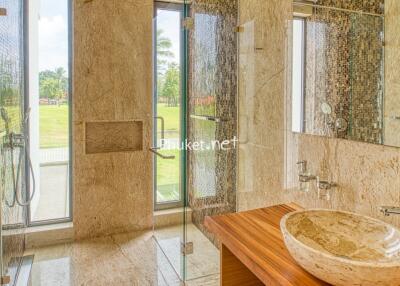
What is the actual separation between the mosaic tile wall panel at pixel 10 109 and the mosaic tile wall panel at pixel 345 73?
1831mm

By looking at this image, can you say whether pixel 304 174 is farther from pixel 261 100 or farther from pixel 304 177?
pixel 261 100

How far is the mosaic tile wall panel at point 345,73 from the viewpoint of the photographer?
1.27m

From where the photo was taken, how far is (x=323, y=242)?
45.0 inches

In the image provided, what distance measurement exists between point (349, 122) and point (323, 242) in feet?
1.82

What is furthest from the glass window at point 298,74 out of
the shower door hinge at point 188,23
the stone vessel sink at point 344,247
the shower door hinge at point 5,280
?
the shower door hinge at point 5,280

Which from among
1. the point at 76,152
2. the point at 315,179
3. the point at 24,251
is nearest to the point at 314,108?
the point at 315,179

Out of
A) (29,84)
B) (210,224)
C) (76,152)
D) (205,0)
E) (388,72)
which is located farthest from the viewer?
(76,152)

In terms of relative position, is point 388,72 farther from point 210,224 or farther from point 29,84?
point 29,84

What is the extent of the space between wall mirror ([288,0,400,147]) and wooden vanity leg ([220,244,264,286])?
2.41 ft

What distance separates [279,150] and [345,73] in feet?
2.14

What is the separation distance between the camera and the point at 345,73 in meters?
1.41

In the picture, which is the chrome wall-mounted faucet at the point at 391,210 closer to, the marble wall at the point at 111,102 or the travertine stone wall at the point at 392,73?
the travertine stone wall at the point at 392,73

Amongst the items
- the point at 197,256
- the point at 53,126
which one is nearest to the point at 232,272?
the point at 197,256

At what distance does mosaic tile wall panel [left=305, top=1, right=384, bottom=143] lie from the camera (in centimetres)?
127
